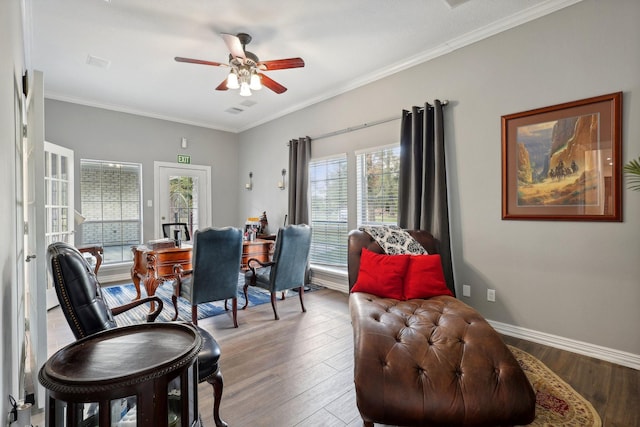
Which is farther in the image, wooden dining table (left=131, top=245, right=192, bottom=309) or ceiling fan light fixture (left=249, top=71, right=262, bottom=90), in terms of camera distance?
wooden dining table (left=131, top=245, right=192, bottom=309)

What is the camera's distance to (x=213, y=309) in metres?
3.62

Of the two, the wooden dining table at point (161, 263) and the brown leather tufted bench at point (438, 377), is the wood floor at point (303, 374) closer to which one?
the brown leather tufted bench at point (438, 377)

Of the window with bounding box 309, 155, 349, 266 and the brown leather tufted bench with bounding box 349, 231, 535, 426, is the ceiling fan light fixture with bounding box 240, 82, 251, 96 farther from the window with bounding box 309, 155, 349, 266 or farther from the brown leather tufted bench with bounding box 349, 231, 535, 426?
the brown leather tufted bench with bounding box 349, 231, 535, 426

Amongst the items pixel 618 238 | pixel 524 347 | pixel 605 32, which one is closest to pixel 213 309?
pixel 524 347

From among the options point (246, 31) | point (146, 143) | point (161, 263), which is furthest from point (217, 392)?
point (146, 143)

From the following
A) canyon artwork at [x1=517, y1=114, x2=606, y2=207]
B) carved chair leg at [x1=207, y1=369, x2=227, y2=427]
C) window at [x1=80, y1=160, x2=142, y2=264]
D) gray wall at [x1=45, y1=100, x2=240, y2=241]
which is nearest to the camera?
carved chair leg at [x1=207, y1=369, x2=227, y2=427]

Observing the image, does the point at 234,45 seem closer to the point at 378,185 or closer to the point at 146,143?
the point at 378,185

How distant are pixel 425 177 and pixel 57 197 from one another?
4427 millimetres

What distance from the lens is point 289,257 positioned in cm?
339

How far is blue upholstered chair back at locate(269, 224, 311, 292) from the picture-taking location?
331cm

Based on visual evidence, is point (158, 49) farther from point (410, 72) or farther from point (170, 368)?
point (170, 368)

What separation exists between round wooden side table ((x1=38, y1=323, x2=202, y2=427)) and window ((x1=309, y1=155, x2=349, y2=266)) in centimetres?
341

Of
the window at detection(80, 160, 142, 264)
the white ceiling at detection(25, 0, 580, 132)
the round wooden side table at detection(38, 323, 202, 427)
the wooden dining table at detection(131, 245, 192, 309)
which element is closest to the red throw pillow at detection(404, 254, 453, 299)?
the round wooden side table at detection(38, 323, 202, 427)

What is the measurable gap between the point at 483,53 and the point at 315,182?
2716 millimetres
